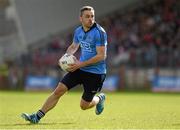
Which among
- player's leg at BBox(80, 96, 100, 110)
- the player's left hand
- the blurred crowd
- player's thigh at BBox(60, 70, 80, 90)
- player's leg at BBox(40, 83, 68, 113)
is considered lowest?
the blurred crowd

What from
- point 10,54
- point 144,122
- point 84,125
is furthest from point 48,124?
point 10,54

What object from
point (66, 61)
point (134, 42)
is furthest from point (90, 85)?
point (134, 42)

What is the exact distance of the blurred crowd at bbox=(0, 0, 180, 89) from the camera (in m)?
31.1

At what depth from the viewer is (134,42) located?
3484 centimetres

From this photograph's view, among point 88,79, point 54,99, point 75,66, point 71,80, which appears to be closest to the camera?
point 75,66

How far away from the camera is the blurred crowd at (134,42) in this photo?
31109mm

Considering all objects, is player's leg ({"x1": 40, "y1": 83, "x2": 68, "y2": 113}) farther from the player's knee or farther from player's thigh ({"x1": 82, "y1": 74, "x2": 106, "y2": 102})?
player's thigh ({"x1": 82, "y1": 74, "x2": 106, "y2": 102})

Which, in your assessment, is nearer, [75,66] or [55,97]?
[75,66]

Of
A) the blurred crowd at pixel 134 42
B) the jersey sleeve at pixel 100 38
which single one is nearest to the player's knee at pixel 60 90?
the jersey sleeve at pixel 100 38

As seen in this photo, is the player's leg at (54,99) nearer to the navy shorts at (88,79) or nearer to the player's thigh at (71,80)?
the player's thigh at (71,80)

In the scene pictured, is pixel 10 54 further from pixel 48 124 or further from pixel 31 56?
pixel 48 124

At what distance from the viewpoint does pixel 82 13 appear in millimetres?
13258

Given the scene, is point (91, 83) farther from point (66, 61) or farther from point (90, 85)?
point (66, 61)

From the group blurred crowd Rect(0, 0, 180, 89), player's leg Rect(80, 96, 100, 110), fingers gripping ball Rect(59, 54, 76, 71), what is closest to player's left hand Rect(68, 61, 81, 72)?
fingers gripping ball Rect(59, 54, 76, 71)
